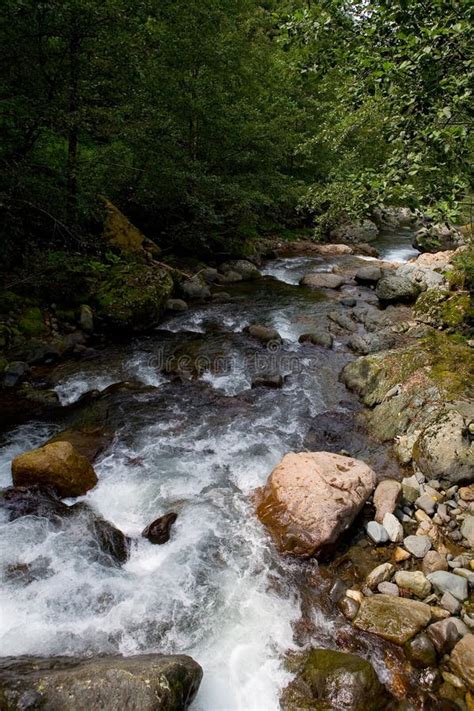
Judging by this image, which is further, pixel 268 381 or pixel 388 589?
pixel 268 381

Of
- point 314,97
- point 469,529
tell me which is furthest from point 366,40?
point 314,97

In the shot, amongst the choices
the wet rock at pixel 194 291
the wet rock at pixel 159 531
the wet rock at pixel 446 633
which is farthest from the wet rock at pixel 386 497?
the wet rock at pixel 194 291

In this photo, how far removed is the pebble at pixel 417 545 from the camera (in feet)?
17.6

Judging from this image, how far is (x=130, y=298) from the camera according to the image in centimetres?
1165

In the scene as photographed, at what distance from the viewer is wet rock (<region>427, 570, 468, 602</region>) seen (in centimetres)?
480

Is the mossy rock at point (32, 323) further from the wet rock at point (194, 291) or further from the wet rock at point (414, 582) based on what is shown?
the wet rock at point (414, 582)

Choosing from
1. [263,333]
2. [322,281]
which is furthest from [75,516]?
[322,281]

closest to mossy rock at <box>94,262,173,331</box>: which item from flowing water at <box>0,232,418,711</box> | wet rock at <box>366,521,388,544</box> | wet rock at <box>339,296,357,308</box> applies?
flowing water at <box>0,232,418,711</box>

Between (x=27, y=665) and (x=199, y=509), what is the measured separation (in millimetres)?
2745

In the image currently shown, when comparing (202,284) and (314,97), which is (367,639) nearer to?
(202,284)

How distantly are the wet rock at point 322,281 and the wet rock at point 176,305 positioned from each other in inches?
227

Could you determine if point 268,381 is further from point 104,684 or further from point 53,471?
point 104,684

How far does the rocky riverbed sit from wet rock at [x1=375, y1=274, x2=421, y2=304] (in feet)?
18.1

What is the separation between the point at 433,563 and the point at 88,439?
226 inches
